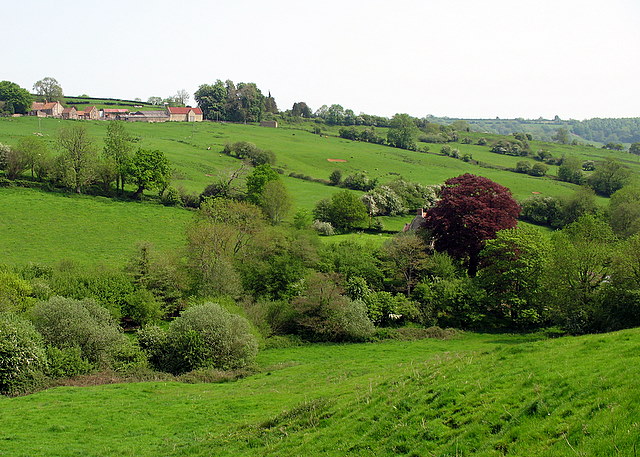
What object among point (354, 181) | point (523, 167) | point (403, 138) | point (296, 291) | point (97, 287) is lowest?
point (296, 291)

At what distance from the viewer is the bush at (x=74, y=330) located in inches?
1179

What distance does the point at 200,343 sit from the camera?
1248 inches

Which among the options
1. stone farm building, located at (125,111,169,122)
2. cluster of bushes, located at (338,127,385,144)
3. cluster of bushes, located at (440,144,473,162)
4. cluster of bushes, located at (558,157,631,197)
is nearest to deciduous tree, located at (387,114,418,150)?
cluster of bushes, located at (338,127,385,144)

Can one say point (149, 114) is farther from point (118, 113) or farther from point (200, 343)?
point (200, 343)

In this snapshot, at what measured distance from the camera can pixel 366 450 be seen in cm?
1318

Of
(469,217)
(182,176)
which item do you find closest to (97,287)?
A: (469,217)

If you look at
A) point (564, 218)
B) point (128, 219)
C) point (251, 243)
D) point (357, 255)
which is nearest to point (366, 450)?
point (357, 255)

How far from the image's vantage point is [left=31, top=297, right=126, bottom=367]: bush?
29938 millimetres

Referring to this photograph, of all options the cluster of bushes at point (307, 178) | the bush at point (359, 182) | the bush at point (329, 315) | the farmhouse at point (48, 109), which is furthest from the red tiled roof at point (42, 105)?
the bush at point (329, 315)

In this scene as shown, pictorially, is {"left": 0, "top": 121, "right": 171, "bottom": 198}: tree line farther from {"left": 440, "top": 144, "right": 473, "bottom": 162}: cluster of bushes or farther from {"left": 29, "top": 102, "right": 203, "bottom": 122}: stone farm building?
{"left": 440, "top": 144, "right": 473, "bottom": 162}: cluster of bushes

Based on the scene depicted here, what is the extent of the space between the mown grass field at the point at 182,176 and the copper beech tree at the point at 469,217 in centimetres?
1663

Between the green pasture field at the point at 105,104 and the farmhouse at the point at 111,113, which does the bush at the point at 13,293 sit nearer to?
the farmhouse at the point at 111,113

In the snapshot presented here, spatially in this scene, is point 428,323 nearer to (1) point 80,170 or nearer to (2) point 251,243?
(2) point 251,243

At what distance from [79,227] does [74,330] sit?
33.5 meters
